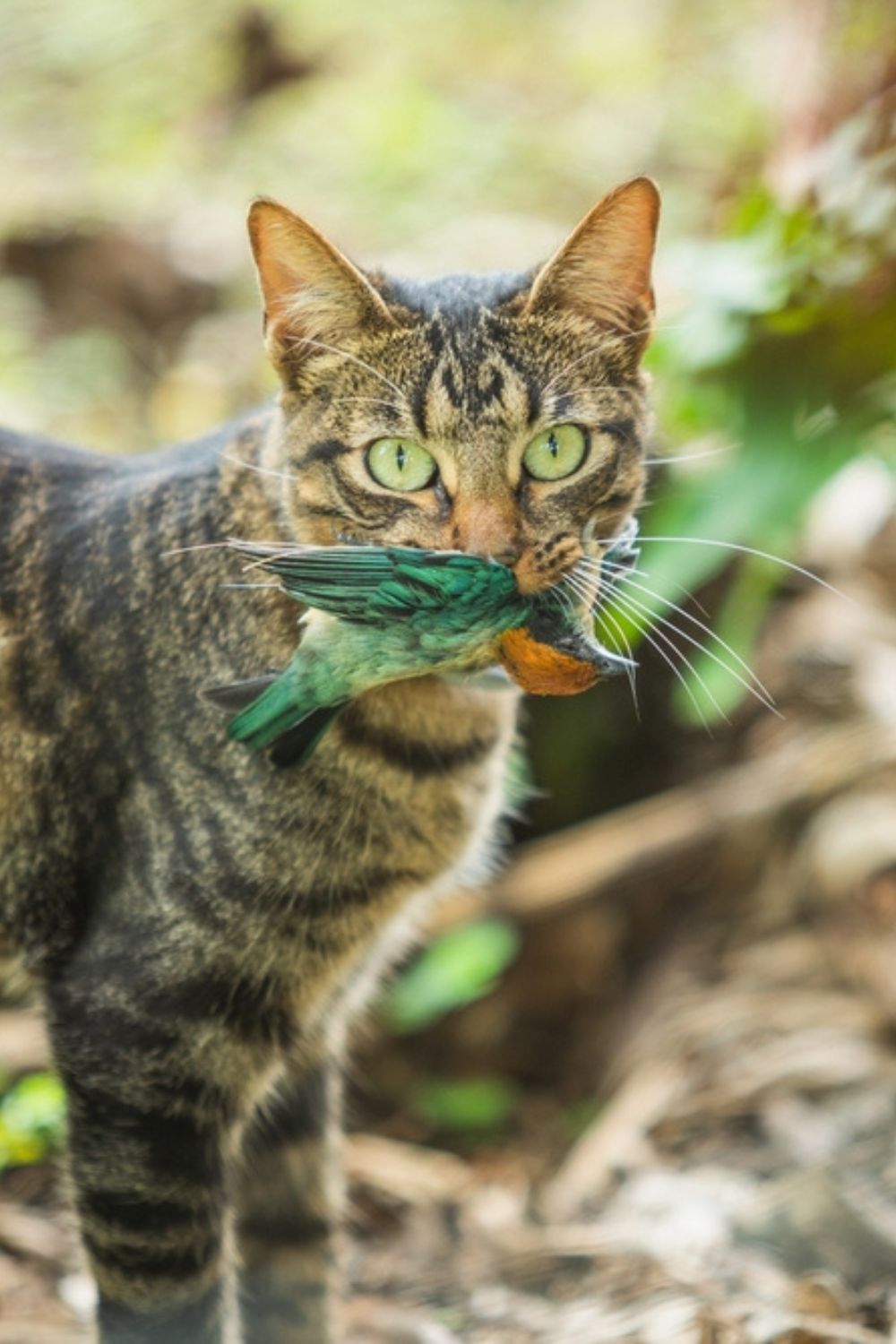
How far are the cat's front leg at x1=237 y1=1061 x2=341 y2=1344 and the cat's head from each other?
3.76ft

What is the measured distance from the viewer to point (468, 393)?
219 centimetres

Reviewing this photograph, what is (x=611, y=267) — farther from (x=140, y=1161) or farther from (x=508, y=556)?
(x=140, y=1161)

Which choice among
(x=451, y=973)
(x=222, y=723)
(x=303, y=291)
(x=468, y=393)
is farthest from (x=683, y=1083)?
(x=303, y=291)

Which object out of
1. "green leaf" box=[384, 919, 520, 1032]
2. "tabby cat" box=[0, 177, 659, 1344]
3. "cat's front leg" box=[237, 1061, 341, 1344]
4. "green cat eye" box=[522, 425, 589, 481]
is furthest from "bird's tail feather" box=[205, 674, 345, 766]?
"green leaf" box=[384, 919, 520, 1032]

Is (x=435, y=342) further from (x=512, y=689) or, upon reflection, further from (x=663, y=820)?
(x=663, y=820)

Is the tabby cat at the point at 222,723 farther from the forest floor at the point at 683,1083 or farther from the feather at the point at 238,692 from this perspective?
the forest floor at the point at 683,1083

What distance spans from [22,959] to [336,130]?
6097 mm

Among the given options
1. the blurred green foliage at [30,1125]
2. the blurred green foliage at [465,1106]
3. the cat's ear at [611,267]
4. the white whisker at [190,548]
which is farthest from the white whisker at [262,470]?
the blurred green foliage at [465,1106]

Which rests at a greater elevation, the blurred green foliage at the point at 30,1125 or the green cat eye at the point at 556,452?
the green cat eye at the point at 556,452

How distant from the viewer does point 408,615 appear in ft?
6.44

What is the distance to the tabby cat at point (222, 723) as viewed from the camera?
221cm

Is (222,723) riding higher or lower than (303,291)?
lower

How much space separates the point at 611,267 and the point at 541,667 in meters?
0.69

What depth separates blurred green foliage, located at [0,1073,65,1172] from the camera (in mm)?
2895
